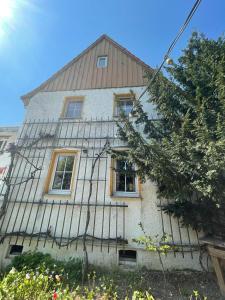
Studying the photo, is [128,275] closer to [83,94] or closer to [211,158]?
[211,158]

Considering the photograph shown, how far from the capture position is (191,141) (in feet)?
12.0

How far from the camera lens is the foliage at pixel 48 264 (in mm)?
3898

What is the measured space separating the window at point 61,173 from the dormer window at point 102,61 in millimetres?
5058

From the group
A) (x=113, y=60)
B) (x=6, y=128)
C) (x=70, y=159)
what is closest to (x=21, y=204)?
(x=70, y=159)

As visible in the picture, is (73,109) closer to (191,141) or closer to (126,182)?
(126,182)

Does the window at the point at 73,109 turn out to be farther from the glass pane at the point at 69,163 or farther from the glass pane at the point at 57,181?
the glass pane at the point at 57,181

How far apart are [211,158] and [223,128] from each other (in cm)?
59

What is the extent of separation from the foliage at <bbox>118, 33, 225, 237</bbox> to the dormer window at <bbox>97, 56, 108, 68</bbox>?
14.4 feet

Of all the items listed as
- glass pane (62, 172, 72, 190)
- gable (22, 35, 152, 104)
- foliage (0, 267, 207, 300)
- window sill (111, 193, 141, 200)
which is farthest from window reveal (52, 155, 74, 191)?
gable (22, 35, 152, 104)

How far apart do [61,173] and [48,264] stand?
271 centimetres

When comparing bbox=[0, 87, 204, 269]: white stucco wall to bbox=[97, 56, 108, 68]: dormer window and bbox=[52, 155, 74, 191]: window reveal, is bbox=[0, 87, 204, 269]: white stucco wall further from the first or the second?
bbox=[97, 56, 108, 68]: dormer window

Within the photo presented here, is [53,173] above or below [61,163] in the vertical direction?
below

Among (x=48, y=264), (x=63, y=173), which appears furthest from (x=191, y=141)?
(x=48, y=264)

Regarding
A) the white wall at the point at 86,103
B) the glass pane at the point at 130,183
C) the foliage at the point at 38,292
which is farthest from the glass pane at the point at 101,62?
the foliage at the point at 38,292
